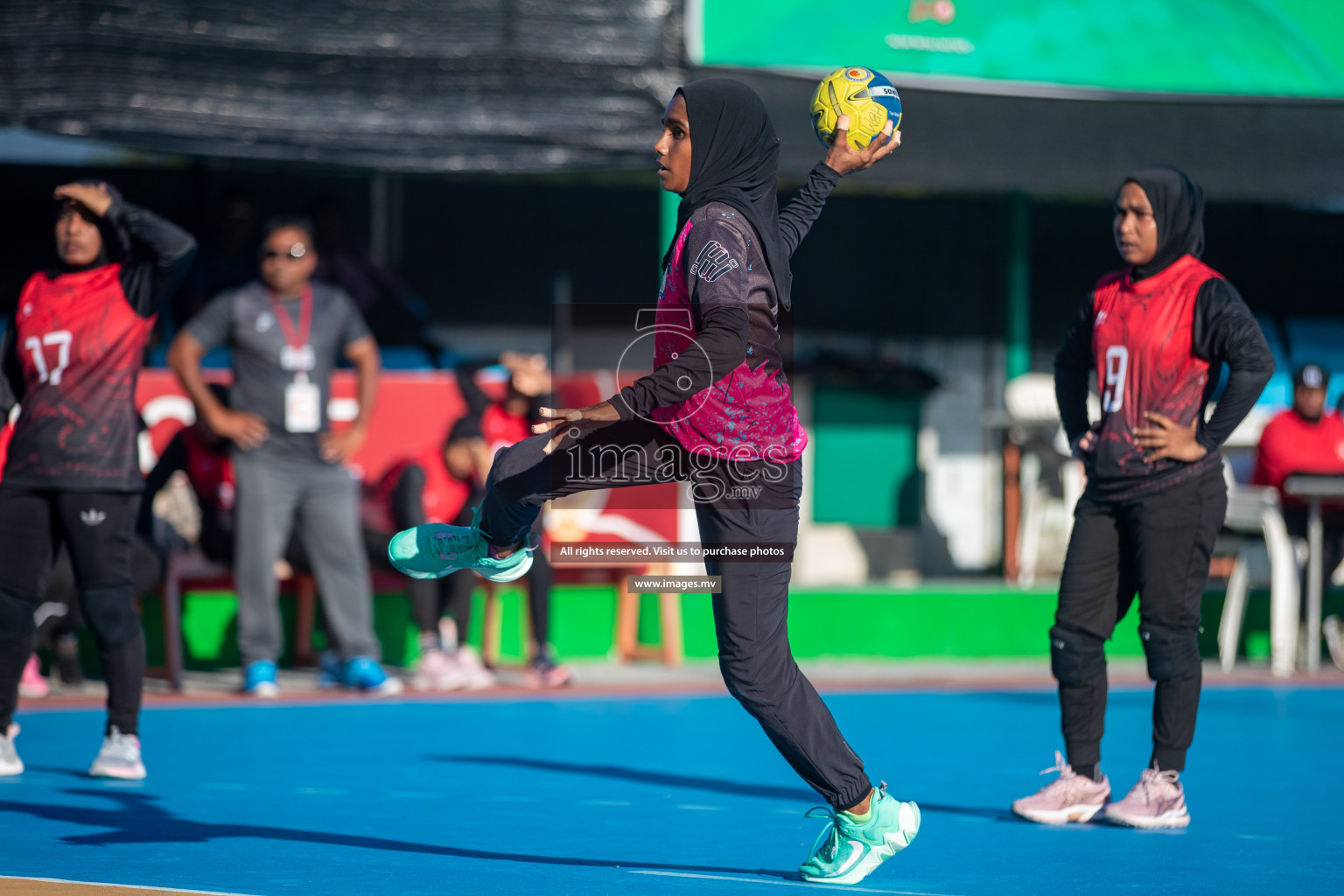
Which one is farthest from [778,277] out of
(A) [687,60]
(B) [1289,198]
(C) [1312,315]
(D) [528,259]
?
(C) [1312,315]

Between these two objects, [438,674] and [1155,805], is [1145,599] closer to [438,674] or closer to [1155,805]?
[1155,805]

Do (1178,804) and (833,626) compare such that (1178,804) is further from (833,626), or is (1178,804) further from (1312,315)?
(1312,315)

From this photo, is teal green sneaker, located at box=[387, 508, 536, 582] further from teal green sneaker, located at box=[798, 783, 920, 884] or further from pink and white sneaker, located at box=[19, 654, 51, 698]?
pink and white sneaker, located at box=[19, 654, 51, 698]

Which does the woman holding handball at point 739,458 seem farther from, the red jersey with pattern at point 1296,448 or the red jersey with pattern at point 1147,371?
the red jersey with pattern at point 1296,448

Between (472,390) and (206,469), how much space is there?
1653 millimetres

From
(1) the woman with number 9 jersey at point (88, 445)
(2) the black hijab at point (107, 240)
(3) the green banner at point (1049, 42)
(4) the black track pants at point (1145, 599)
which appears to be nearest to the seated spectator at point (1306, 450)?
(3) the green banner at point (1049, 42)

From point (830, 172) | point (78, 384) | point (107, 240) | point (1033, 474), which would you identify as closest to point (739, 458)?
point (830, 172)

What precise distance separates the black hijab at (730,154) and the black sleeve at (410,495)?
530 centimetres

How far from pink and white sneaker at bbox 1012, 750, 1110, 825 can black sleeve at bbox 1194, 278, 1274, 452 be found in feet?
4.25

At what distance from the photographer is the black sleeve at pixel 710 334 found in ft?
13.5

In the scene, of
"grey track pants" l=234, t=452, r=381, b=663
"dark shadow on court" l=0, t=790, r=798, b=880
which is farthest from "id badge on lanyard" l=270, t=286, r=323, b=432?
"dark shadow on court" l=0, t=790, r=798, b=880

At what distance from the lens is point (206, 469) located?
9320mm

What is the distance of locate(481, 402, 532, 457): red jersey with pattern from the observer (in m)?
9.73

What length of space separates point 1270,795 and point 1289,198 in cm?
678
